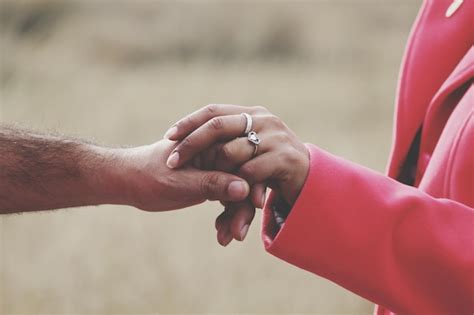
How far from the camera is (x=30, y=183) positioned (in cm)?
251

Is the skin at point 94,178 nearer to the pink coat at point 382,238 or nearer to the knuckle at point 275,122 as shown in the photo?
the knuckle at point 275,122

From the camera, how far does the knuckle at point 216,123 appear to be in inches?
82.9

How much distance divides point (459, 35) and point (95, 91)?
559cm

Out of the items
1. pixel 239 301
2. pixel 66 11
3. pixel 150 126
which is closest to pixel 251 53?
pixel 66 11

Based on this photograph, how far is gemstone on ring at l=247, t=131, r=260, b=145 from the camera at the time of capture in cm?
206

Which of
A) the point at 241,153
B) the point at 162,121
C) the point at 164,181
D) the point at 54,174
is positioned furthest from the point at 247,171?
the point at 162,121

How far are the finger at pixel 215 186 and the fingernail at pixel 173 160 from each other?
0.05 metres

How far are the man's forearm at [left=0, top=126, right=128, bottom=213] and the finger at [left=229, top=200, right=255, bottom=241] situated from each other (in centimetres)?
33

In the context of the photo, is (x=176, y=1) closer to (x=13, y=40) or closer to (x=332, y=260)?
(x=13, y=40)

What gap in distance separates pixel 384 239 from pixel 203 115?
552 mm

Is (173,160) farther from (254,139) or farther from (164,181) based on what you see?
(254,139)

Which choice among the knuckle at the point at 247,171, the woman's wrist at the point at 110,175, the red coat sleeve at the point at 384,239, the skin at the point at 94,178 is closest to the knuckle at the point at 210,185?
the skin at the point at 94,178

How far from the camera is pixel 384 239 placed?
187cm

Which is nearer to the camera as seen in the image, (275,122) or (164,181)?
(275,122)
